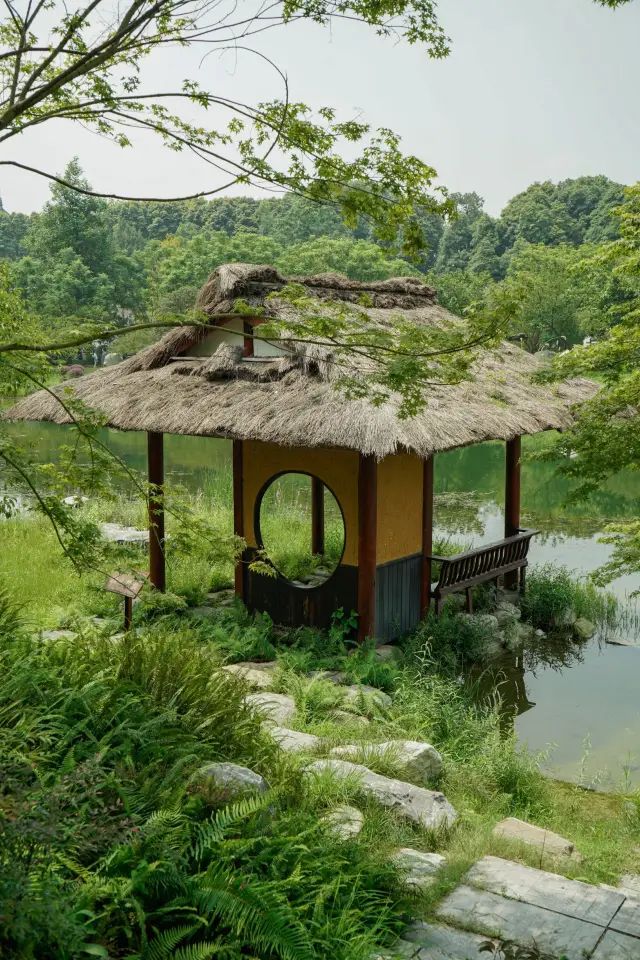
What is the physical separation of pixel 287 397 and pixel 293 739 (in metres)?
3.56

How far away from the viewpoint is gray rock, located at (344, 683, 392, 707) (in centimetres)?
671

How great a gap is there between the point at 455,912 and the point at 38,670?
2.48 m

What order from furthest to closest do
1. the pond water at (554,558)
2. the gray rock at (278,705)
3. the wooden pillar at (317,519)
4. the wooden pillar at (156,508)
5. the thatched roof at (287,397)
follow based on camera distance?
the wooden pillar at (317,519) → the wooden pillar at (156,508) → the thatched roof at (287,397) → the pond water at (554,558) → the gray rock at (278,705)

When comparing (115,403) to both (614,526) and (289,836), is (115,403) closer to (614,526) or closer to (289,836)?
(614,526)

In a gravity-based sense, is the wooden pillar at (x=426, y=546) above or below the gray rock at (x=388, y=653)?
above

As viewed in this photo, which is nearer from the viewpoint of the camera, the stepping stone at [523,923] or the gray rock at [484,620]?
the stepping stone at [523,923]

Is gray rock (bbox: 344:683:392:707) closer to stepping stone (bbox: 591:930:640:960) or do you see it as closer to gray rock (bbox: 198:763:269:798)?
gray rock (bbox: 198:763:269:798)

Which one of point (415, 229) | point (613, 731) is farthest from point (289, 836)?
point (613, 731)

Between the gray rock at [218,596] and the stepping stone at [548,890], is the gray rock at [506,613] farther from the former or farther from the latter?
the stepping stone at [548,890]

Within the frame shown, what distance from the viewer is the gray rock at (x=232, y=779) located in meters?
3.89

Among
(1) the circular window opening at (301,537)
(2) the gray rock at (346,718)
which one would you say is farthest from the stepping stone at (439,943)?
(1) the circular window opening at (301,537)

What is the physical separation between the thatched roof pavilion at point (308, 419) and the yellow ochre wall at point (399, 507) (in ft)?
0.04

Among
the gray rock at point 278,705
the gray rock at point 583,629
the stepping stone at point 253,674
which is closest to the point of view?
the gray rock at point 278,705

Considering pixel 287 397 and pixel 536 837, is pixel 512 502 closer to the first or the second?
pixel 287 397
